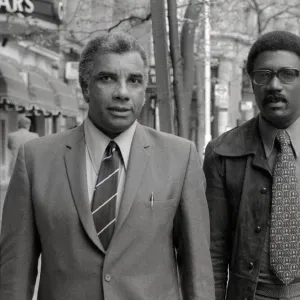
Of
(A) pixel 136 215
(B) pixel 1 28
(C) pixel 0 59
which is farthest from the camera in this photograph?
(C) pixel 0 59

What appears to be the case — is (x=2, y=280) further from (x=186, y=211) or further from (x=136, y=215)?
(x=186, y=211)

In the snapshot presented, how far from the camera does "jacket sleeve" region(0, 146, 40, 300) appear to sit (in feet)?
10.2

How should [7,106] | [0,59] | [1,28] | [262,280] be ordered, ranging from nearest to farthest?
[262,280], [1,28], [7,106], [0,59]

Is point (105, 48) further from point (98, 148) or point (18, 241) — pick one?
point (18, 241)

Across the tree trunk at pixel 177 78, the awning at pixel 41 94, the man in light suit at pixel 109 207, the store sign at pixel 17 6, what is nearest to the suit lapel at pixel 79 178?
the man in light suit at pixel 109 207

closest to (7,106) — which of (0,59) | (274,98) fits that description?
(0,59)

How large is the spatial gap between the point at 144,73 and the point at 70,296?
103 cm

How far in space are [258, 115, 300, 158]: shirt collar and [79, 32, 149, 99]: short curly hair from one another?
79 centimetres

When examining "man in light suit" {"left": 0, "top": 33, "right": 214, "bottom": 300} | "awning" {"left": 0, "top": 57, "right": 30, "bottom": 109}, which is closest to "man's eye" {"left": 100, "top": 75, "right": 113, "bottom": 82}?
"man in light suit" {"left": 0, "top": 33, "right": 214, "bottom": 300}

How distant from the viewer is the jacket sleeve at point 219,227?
12.0 feet

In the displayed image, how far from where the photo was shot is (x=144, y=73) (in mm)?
3131

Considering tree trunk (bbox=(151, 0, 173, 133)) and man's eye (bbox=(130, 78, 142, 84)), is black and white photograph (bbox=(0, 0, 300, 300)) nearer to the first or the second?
man's eye (bbox=(130, 78, 142, 84))

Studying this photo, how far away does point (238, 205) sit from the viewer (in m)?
3.60

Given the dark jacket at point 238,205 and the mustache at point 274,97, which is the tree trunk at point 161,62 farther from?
the mustache at point 274,97
